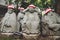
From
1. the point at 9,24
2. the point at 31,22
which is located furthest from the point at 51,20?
the point at 9,24

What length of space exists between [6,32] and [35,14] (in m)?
0.84

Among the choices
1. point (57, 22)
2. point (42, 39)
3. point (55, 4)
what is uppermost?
point (55, 4)

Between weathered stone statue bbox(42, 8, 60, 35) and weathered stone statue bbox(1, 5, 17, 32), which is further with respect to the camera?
weathered stone statue bbox(1, 5, 17, 32)

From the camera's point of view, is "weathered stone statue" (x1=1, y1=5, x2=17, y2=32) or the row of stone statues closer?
the row of stone statues

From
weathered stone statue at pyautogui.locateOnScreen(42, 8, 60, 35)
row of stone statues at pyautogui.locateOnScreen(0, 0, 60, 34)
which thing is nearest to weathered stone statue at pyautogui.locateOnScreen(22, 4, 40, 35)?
row of stone statues at pyautogui.locateOnScreen(0, 0, 60, 34)

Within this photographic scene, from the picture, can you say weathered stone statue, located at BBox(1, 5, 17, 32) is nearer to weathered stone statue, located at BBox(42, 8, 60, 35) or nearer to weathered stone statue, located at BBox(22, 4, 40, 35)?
weathered stone statue, located at BBox(22, 4, 40, 35)

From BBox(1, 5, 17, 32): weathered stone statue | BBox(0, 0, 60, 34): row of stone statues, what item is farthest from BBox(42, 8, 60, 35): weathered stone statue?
BBox(1, 5, 17, 32): weathered stone statue

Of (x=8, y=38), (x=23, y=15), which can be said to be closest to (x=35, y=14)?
(x=23, y=15)

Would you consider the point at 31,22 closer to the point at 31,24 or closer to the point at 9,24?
the point at 31,24

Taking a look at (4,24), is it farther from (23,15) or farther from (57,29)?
(57,29)

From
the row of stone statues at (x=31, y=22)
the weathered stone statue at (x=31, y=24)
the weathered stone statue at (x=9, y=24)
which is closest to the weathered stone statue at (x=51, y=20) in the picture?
the row of stone statues at (x=31, y=22)

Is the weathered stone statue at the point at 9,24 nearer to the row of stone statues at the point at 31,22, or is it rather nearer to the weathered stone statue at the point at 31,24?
the row of stone statues at the point at 31,22

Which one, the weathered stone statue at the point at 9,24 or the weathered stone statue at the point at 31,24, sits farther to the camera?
the weathered stone statue at the point at 9,24

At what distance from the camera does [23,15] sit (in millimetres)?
6750
